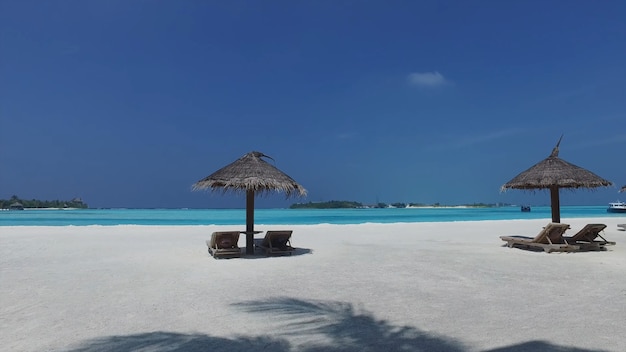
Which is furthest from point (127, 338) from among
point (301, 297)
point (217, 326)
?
point (301, 297)

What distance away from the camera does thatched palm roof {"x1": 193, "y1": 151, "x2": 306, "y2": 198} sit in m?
9.88

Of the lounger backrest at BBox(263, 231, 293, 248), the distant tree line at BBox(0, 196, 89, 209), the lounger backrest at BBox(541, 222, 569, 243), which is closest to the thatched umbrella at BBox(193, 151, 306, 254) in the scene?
the lounger backrest at BBox(263, 231, 293, 248)

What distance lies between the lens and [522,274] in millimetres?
7398

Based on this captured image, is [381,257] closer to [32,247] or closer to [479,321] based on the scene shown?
[479,321]

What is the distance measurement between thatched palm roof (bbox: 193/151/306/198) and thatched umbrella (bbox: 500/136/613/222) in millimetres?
6338

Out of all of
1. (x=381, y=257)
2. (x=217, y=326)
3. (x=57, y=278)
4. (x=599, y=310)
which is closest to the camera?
Answer: (x=217, y=326)

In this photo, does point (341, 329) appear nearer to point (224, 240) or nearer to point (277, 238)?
point (224, 240)

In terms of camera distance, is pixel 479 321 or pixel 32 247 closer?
pixel 479 321

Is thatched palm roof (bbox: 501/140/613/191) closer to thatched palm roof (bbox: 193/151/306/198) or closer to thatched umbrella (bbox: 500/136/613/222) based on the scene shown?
thatched umbrella (bbox: 500/136/613/222)

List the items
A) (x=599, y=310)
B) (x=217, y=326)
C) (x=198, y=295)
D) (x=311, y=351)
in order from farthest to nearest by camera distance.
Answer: (x=198, y=295) < (x=599, y=310) < (x=217, y=326) < (x=311, y=351)

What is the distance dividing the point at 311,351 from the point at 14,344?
8.88ft

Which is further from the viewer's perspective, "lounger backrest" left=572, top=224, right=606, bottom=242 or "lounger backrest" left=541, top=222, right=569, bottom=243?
"lounger backrest" left=572, top=224, right=606, bottom=242

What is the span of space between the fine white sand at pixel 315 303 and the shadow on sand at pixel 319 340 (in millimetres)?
11

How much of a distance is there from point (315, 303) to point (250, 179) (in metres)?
4.96
